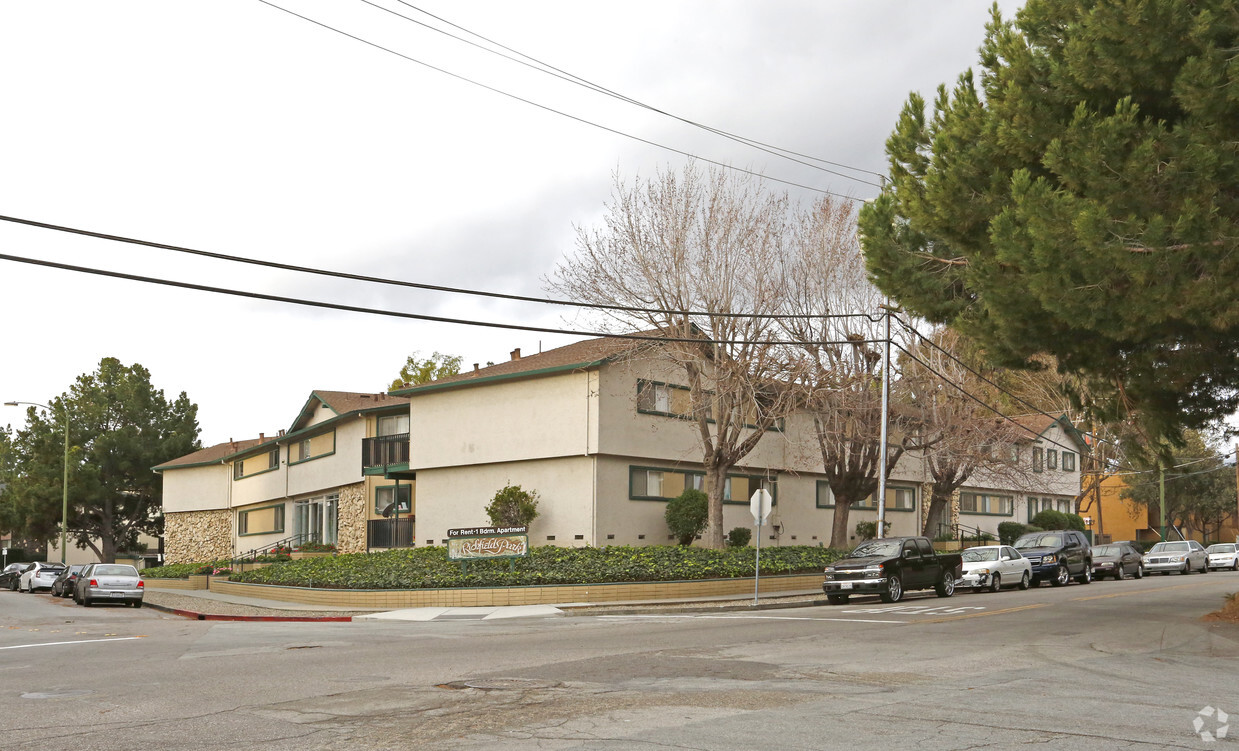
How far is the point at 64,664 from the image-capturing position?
47.3 ft

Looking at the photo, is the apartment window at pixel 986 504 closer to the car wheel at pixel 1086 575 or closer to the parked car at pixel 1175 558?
the parked car at pixel 1175 558

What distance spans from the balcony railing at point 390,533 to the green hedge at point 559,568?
6.78 m

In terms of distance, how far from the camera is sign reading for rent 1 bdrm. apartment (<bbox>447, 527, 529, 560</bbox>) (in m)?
27.7

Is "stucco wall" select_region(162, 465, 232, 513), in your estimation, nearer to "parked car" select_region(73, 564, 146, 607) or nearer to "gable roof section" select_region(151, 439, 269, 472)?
"gable roof section" select_region(151, 439, 269, 472)

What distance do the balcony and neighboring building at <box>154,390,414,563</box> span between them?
4 cm

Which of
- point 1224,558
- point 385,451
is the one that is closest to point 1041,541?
point 1224,558

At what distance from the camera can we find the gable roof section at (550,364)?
1217 inches

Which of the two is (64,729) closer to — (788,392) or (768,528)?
(788,392)

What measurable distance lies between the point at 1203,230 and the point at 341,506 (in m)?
35.9

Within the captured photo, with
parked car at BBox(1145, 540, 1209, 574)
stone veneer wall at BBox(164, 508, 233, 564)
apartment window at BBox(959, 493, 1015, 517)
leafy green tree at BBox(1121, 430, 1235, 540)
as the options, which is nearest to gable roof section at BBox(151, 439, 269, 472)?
stone veneer wall at BBox(164, 508, 233, 564)

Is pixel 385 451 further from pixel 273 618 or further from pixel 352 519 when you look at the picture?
pixel 273 618

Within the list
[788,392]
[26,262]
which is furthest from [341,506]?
[26,262]

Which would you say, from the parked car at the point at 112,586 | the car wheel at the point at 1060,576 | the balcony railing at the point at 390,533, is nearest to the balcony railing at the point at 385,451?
the balcony railing at the point at 390,533

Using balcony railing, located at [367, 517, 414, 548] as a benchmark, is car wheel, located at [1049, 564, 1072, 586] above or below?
below
